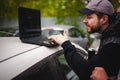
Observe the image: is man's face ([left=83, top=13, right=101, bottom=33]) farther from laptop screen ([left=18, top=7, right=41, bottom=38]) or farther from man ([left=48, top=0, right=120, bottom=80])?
laptop screen ([left=18, top=7, right=41, bottom=38])

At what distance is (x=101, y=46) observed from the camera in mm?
2932

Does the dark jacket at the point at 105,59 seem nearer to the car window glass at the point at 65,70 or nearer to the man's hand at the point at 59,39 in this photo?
the man's hand at the point at 59,39

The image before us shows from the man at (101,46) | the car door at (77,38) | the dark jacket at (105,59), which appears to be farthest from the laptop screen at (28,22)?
the car door at (77,38)

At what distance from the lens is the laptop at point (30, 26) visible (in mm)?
3191

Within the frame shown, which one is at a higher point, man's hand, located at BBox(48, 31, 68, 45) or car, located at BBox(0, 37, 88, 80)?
man's hand, located at BBox(48, 31, 68, 45)

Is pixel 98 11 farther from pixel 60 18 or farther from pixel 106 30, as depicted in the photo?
pixel 60 18

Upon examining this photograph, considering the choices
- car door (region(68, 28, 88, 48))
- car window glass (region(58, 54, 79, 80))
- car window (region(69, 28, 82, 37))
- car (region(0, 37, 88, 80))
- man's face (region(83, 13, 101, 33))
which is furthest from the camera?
car window (region(69, 28, 82, 37))

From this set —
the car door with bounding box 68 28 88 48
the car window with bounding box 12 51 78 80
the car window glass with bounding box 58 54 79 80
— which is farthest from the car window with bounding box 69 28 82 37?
the car window with bounding box 12 51 78 80

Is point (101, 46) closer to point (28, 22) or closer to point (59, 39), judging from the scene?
point (59, 39)

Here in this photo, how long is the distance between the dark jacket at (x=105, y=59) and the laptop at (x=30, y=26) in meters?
0.37

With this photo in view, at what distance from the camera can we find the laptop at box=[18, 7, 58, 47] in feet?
10.5

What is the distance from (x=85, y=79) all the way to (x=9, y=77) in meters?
0.89

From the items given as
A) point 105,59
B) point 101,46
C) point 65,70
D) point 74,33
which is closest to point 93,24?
point 101,46

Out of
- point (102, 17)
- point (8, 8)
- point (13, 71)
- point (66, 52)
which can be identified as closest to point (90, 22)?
point (102, 17)
